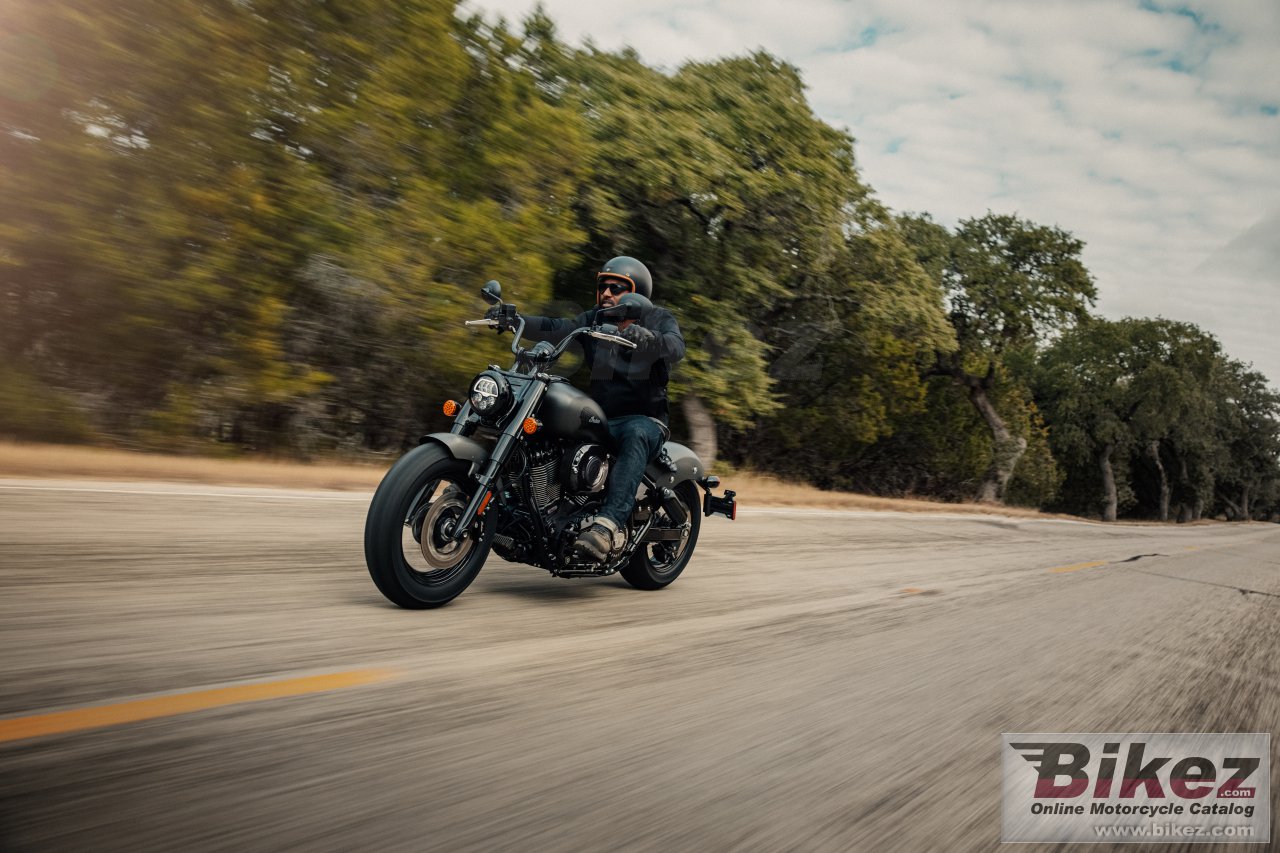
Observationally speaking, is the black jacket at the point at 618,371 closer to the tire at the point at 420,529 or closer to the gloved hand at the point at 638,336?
the gloved hand at the point at 638,336

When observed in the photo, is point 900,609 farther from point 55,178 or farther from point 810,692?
point 55,178

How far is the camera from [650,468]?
5152 mm

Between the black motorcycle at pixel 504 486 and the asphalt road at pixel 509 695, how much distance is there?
0.82ft

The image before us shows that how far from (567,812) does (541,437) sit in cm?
248

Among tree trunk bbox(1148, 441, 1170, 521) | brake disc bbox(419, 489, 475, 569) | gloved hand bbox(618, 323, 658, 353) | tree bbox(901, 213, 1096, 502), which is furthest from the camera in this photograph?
tree trunk bbox(1148, 441, 1170, 521)

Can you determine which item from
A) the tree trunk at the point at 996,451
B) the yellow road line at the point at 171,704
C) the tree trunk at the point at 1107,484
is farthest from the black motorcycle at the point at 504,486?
the tree trunk at the point at 1107,484

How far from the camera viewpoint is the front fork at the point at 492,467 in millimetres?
3906

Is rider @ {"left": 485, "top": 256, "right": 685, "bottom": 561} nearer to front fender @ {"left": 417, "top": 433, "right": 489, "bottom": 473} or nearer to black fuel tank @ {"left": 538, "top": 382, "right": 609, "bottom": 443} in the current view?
black fuel tank @ {"left": 538, "top": 382, "right": 609, "bottom": 443}

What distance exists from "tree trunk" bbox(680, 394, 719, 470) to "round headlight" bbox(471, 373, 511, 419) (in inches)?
670

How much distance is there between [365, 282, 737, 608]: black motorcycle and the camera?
3703 mm

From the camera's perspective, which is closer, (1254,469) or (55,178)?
(55,178)

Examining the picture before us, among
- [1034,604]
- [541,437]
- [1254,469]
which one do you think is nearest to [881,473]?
[1034,604]

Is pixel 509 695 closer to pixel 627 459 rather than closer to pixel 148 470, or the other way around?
pixel 627 459

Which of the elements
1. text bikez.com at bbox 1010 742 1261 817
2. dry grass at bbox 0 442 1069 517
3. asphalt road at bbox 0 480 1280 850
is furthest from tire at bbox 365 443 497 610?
dry grass at bbox 0 442 1069 517
